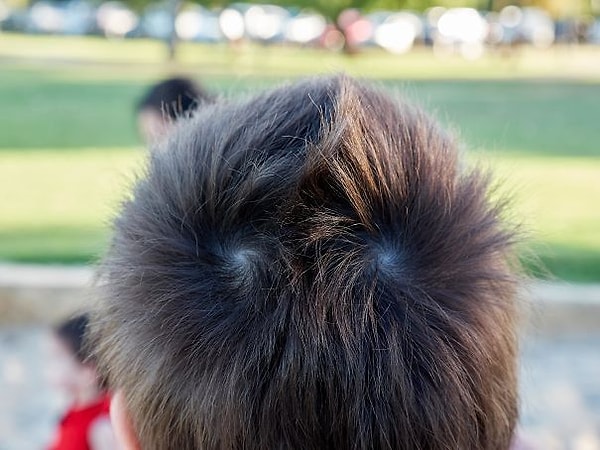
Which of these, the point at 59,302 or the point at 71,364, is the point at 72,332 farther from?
the point at 59,302

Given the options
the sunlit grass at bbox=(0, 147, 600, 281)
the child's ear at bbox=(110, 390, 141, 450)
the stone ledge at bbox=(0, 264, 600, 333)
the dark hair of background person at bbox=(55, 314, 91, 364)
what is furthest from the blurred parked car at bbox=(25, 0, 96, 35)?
the child's ear at bbox=(110, 390, 141, 450)

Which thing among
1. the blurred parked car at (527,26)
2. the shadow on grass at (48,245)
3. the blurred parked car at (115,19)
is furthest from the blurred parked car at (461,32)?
the shadow on grass at (48,245)

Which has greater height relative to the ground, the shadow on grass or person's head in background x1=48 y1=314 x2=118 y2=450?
person's head in background x1=48 y1=314 x2=118 y2=450

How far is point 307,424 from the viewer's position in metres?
0.86

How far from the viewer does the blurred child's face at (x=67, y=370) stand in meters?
2.57

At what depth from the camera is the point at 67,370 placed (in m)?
2.67

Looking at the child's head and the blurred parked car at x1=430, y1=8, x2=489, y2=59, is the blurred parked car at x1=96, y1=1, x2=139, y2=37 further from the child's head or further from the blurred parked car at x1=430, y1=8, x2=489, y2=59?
the child's head

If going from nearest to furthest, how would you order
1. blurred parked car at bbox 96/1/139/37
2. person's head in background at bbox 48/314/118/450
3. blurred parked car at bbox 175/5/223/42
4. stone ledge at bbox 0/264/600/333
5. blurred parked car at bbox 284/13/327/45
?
person's head in background at bbox 48/314/118/450, stone ledge at bbox 0/264/600/333, blurred parked car at bbox 284/13/327/45, blurred parked car at bbox 175/5/223/42, blurred parked car at bbox 96/1/139/37

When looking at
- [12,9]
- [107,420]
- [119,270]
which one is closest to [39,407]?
[107,420]

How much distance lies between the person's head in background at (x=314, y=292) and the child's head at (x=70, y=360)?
1635 millimetres

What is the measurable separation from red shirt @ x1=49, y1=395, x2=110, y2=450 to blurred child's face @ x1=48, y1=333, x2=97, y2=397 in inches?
8.4

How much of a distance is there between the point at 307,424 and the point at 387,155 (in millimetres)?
285

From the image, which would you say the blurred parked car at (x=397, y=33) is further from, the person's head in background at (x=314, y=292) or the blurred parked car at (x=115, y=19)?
the person's head in background at (x=314, y=292)

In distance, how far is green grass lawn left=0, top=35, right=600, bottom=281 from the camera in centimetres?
233
